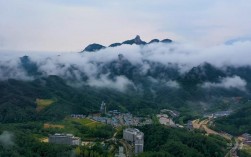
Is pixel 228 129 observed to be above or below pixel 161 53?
below

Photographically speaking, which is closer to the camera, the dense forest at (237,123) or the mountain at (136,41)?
the dense forest at (237,123)

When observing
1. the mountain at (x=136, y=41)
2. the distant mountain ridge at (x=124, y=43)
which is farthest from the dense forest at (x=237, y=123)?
the distant mountain ridge at (x=124, y=43)

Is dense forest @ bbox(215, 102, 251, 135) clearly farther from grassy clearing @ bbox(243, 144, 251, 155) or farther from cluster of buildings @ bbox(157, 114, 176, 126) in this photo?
cluster of buildings @ bbox(157, 114, 176, 126)

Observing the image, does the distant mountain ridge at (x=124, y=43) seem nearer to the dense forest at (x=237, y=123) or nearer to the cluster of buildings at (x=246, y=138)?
the dense forest at (x=237, y=123)

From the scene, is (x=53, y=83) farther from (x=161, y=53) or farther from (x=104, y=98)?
(x=161, y=53)

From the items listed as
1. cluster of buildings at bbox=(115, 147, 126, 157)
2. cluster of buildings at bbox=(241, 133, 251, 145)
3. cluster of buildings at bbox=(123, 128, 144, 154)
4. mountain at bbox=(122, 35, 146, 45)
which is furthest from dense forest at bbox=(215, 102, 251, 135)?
mountain at bbox=(122, 35, 146, 45)

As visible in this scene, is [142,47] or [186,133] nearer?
[186,133]

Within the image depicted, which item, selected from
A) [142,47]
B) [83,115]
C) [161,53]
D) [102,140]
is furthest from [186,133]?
[142,47]

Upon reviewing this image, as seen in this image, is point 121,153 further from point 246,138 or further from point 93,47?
point 93,47
